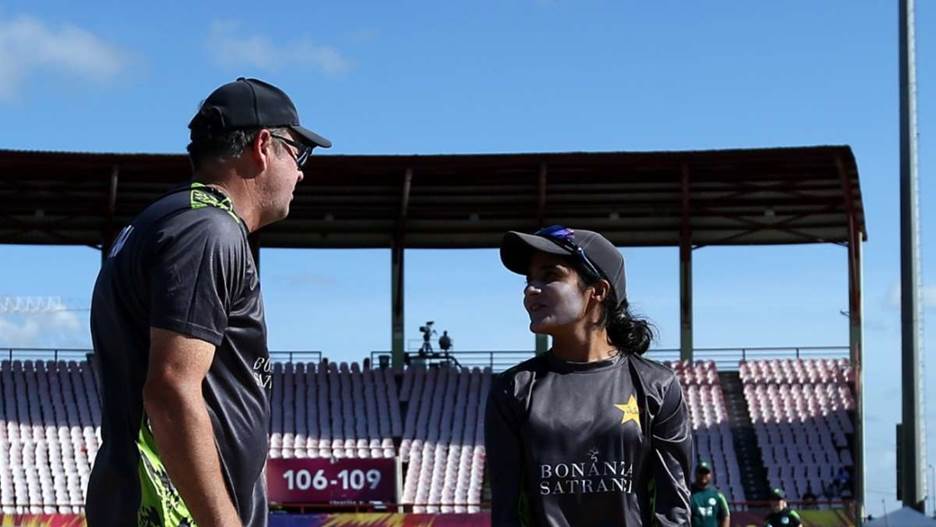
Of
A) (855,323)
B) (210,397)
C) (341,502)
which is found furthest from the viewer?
(855,323)

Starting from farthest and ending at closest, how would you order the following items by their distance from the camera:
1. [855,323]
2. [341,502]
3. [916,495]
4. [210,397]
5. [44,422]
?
1. [855,323]
2. [44,422]
3. [341,502]
4. [916,495]
5. [210,397]

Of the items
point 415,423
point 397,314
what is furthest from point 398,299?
point 415,423

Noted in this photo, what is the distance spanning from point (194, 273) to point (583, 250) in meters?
2.06

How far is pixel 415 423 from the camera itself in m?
34.3

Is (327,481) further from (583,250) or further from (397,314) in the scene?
(583,250)

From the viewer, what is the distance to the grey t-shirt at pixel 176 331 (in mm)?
3922

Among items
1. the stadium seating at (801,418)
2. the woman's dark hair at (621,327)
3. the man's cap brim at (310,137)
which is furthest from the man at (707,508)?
the stadium seating at (801,418)

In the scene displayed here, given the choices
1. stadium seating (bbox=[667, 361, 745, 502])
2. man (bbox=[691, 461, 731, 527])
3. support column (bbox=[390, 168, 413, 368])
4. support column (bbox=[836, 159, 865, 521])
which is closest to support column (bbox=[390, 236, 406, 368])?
support column (bbox=[390, 168, 413, 368])

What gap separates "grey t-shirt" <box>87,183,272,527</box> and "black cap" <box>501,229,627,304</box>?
1622 millimetres

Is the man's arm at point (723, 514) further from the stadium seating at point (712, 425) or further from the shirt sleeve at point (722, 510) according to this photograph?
the stadium seating at point (712, 425)

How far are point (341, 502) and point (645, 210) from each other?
40.0 feet

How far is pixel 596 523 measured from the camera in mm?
5453

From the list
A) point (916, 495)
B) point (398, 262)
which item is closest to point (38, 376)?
point (398, 262)

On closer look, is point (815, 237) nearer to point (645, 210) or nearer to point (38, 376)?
point (645, 210)
